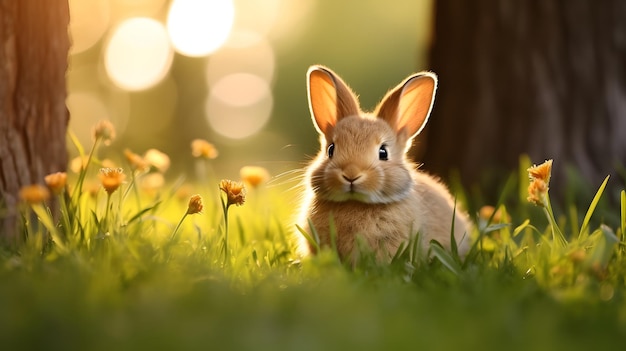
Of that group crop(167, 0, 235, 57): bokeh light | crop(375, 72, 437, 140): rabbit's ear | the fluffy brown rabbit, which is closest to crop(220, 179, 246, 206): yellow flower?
the fluffy brown rabbit

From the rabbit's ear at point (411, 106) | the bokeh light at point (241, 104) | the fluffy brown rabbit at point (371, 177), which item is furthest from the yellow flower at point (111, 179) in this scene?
the bokeh light at point (241, 104)

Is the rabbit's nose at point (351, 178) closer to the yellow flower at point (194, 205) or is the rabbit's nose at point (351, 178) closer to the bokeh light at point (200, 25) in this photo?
the yellow flower at point (194, 205)

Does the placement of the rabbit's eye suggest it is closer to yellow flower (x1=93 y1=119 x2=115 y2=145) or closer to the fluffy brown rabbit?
the fluffy brown rabbit

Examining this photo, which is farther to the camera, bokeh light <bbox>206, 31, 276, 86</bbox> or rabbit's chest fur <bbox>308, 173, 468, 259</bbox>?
bokeh light <bbox>206, 31, 276, 86</bbox>

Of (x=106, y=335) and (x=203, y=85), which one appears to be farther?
(x=203, y=85)

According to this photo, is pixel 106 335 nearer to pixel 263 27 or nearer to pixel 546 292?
pixel 546 292

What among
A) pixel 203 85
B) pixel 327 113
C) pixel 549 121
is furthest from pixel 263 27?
pixel 327 113
